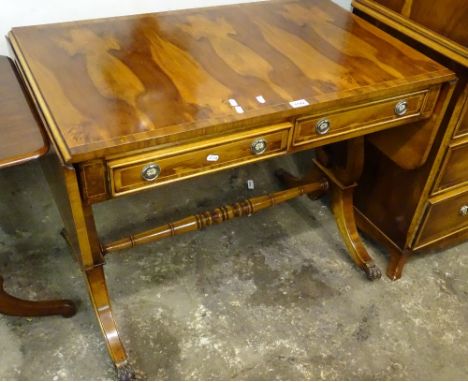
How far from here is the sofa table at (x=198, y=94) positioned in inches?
42.4

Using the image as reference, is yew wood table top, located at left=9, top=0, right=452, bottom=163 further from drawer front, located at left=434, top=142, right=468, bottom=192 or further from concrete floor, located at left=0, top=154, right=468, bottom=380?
concrete floor, located at left=0, top=154, right=468, bottom=380

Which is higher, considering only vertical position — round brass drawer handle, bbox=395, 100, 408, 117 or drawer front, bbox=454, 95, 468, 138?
round brass drawer handle, bbox=395, 100, 408, 117

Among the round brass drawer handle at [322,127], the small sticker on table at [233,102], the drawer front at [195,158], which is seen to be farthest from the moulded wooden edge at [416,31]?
the small sticker on table at [233,102]

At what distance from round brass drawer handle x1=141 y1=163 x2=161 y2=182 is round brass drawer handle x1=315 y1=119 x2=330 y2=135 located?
41 centimetres

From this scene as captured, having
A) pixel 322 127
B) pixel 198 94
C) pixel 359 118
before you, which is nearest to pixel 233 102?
pixel 198 94

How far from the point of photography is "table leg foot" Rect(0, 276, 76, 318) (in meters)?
1.47

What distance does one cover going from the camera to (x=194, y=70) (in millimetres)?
1273

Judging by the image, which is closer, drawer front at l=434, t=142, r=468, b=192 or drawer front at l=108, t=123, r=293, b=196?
drawer front at l=108, t=123, r=293, b=196

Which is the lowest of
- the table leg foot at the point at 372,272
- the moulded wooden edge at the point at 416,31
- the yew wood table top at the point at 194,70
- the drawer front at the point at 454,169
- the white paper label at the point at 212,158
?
the table leg foot at the point at 372,272

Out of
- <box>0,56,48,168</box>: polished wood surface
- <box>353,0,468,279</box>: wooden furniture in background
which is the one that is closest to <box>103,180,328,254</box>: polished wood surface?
<box>353,0,468,279</box>: wooden furniture in background

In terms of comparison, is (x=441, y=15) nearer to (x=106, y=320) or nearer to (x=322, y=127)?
(x=322, y=127)

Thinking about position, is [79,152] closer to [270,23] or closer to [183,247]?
[270,23]

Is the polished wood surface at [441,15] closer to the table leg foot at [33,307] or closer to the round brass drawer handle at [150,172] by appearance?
the round brass drawer handle at [150,172]

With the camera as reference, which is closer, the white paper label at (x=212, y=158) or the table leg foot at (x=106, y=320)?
the white paper label at (x=212, y=158)
